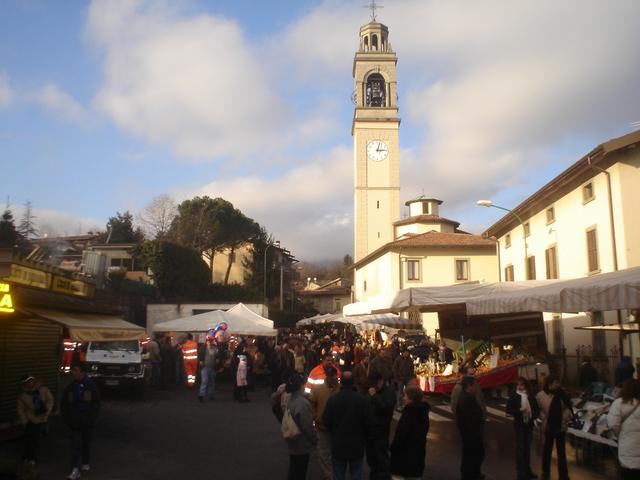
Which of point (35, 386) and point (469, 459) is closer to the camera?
point (469, 459)

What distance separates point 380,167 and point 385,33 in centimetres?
1654

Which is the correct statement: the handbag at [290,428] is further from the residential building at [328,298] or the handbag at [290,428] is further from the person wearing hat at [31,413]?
the residential building at [328,298]

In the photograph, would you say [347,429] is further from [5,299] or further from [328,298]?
[328,298]

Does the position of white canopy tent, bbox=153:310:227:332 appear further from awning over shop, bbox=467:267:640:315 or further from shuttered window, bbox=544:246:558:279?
shuttered window, bbox=544:246:558:279

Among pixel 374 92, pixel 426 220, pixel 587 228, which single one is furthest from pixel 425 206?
pixel 587 228

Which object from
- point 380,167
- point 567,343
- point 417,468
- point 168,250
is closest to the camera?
point 417,468

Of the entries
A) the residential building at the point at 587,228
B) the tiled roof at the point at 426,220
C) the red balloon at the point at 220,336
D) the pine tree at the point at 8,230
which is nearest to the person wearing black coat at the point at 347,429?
the residential building at the point at 587,228

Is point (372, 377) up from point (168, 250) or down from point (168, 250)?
down

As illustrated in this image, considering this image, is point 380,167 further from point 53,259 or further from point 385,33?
point 53,259

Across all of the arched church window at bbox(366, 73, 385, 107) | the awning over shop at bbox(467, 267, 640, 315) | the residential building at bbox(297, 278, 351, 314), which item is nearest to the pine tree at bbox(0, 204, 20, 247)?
the awning over shop at bbox(467, 267, 640, 315)

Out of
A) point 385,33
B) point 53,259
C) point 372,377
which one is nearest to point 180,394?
point 53,259

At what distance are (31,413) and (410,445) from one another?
5.73 metres

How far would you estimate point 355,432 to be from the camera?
6891 millimetres

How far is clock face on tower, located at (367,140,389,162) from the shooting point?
62156mm
